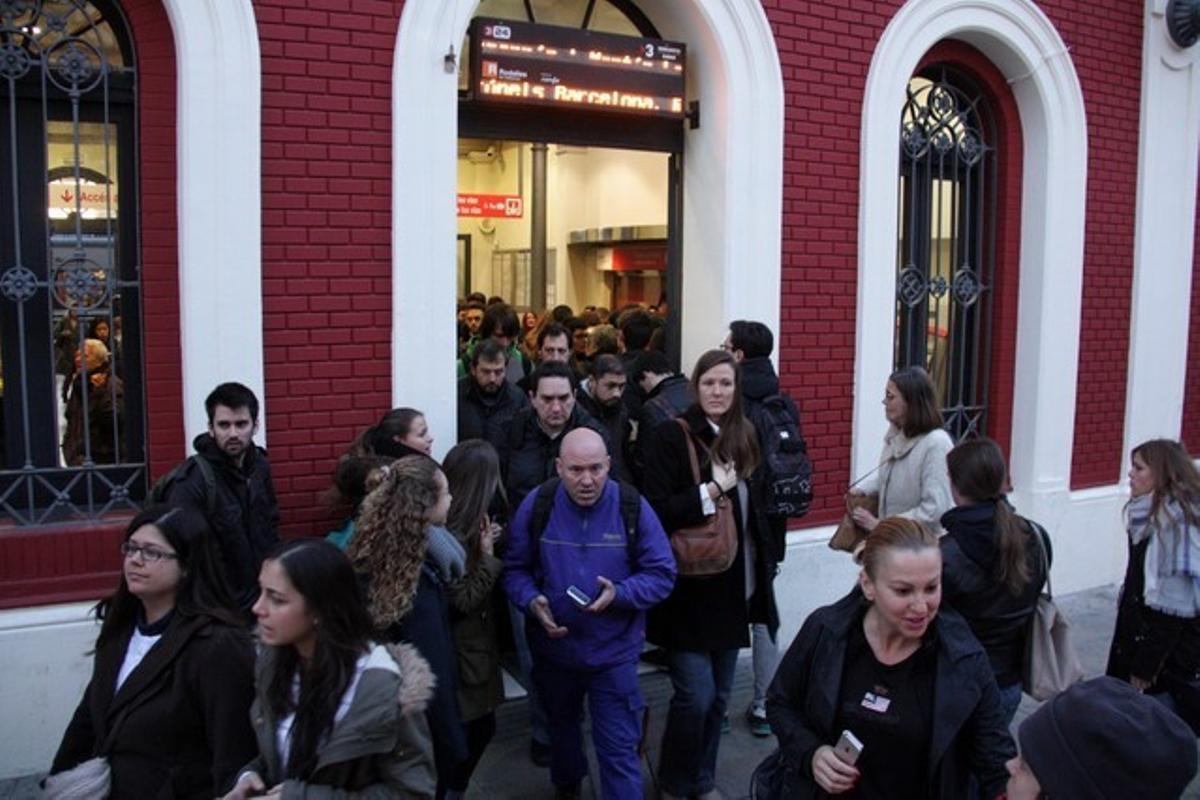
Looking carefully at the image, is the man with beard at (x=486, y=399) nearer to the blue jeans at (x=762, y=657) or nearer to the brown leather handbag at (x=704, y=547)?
the brown leather handbag at (x=704, y=547)

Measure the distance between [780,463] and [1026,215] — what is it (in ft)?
13.0

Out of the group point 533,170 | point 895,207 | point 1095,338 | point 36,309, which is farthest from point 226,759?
point 533,170

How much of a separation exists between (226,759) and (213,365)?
261cm

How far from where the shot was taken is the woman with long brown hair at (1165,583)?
15.1ft

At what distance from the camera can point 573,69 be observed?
598 centimetres

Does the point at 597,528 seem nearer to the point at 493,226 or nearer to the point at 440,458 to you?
the point at 440,458

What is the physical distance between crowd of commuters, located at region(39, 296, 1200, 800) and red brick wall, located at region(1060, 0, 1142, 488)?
3652 mm

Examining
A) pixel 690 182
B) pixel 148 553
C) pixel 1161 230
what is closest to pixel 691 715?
pixel 148 553

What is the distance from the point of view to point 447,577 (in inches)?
146

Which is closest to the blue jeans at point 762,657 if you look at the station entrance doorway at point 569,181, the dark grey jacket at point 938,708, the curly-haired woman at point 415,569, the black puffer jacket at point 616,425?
the black puffer jacket at point 616,425

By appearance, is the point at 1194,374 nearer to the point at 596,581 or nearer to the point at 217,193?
the point at 596,581

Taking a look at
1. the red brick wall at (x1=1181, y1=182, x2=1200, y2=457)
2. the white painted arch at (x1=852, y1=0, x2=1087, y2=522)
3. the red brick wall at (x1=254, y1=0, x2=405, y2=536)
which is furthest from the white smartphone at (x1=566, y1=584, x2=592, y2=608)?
the red brick wall at (x1=1181, y1=182, x2=1200, y2=457)

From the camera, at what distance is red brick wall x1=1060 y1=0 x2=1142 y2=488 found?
25.9ft

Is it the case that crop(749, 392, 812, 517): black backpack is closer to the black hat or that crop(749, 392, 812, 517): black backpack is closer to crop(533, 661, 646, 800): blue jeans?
crop(533, 661, 646, 800): blue jeans
